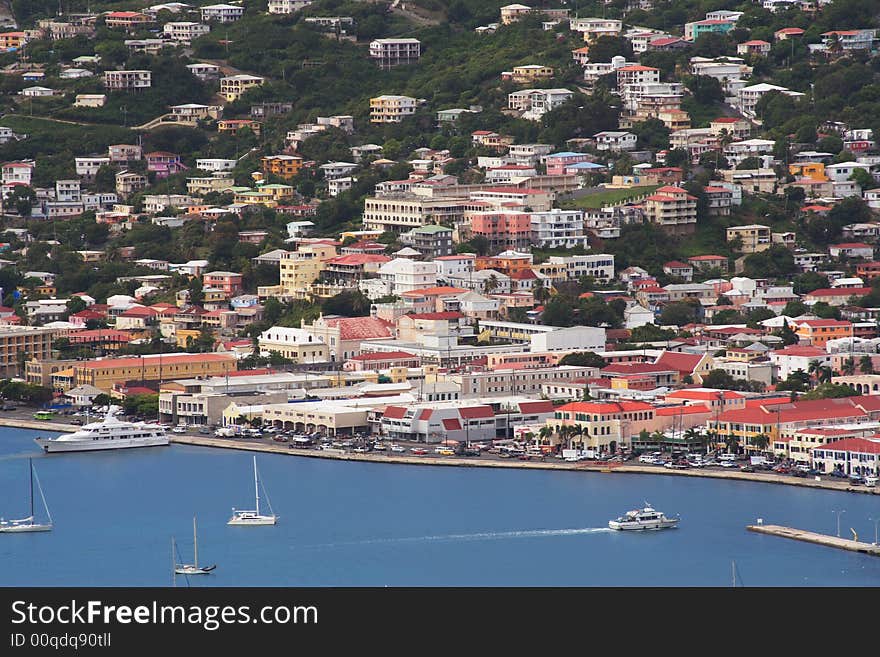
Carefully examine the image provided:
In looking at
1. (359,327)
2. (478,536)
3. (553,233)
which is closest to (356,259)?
(359,327)

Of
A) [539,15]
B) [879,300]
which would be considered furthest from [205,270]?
[539,15]

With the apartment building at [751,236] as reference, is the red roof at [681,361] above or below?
below

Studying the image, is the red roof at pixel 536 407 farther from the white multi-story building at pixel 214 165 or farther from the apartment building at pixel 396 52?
the apartment building at pixel 396 52

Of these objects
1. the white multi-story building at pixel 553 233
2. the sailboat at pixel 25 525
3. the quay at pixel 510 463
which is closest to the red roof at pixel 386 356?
the quay at pixel 510 463

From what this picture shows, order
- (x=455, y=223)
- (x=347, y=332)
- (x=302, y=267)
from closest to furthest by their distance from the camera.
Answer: (x=347, y=332)
(x=302, y=267)
(x=455, y=223)

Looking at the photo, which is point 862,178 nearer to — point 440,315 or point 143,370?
point 440,315

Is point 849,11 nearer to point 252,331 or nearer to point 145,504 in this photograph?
point 252,331
